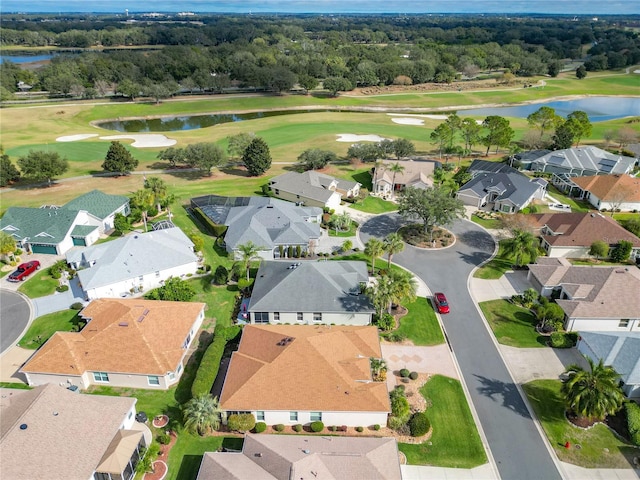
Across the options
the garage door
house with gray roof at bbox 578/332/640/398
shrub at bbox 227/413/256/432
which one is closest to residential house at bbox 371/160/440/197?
house with gray roof at bbox 578/332/640/398

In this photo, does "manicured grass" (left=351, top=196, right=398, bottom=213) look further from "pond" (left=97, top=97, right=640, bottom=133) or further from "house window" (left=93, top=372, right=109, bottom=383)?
"pond" (left=97, top=97, right=640, bottom=133)

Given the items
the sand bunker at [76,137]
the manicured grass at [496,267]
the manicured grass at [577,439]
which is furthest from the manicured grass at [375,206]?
the sand bunker at [76,137]

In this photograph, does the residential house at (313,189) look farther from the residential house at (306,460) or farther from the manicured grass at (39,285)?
the residential house at (306,460)

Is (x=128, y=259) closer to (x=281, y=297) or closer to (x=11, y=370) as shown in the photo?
(x=11, y=370)

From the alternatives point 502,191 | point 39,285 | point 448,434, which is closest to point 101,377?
point 39,285

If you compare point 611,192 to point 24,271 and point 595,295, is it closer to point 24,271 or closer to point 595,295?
point 595,295
